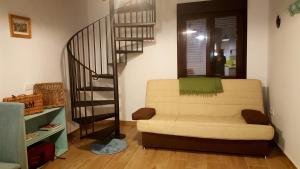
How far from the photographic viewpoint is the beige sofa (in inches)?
107

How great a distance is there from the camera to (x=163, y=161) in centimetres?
277

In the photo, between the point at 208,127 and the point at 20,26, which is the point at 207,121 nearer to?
the point at 208,127

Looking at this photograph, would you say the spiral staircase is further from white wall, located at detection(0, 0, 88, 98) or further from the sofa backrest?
the sofa backrest

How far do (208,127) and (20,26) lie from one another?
271 cm

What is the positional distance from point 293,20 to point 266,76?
4.33 feet

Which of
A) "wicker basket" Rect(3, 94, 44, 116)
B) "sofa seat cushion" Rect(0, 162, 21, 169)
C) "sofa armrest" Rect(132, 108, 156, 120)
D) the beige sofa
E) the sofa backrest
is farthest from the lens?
the sofa backrest

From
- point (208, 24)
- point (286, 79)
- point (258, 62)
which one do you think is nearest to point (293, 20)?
point (286, 79)

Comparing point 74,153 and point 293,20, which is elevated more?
point 293,20

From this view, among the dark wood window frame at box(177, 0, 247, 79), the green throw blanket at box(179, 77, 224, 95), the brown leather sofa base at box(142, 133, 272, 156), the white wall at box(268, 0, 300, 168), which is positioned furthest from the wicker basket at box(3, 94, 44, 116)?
the white wall at box(268, 0, 300, 168)

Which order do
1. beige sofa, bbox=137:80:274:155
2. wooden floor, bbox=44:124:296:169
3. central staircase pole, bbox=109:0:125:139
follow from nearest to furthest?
wooden floor, bbox=44:124:296:169 → beige sofa, bbox=137:80:274:155 → central staircase pole, bbox=109:0:125:139

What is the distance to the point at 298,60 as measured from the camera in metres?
2.32

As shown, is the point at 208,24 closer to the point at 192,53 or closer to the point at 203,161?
the point at 192,53

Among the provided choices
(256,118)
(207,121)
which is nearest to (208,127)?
(207,121)

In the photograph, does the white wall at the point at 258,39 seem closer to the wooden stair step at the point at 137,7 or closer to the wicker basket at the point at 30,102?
the wooden stair step at the point at 137,7
